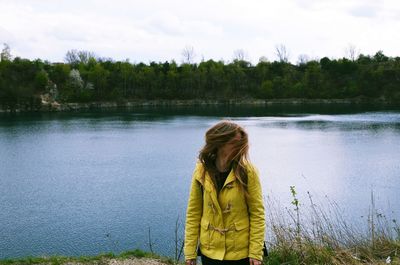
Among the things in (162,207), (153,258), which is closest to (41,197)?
(162,207)

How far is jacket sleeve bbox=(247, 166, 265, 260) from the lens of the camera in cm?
257

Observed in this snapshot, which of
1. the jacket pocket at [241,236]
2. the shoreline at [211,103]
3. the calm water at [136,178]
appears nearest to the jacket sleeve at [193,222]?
the jacket pocket at [241,236]

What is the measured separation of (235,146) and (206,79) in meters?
78.5

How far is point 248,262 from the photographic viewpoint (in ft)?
8.70

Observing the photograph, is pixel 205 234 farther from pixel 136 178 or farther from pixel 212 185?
pixel 136 178

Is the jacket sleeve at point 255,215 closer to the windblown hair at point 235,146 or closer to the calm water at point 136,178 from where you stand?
the windblown hair at point 235,146

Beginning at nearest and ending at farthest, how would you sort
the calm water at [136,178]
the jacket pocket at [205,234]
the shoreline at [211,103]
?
the jacket pocket at [205,234] → the calm water at [136,178] → the shoreline at [211,103]

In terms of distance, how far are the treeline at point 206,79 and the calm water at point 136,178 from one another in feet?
128

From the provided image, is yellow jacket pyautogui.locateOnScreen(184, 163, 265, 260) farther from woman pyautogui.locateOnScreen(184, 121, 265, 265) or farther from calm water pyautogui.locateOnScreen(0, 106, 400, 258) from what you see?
calm water pyautogui.locateOnScreen(0, 106, 400, 258)

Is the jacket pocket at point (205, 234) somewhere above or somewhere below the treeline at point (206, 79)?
below

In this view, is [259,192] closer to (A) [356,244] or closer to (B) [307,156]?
(A) [356,244]

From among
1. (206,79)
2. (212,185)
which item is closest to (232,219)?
(212,185)

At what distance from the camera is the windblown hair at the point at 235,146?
2.55 m

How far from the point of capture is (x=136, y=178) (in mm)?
18281
